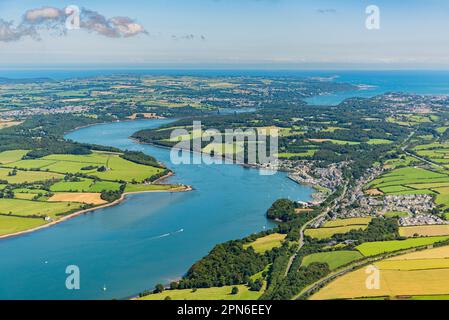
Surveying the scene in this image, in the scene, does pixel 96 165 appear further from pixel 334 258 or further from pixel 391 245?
pixel 391 245

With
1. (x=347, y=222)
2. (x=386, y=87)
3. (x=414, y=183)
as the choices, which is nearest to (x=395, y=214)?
(x=347, y=222)

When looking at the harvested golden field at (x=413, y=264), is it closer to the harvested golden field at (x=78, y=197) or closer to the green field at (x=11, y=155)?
the harvested golden field at (x=78, y=197)

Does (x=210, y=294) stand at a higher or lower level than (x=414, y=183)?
lower

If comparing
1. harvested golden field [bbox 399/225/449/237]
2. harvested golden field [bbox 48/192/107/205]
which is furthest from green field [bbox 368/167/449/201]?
harvested golden field [bbox 48/192/107/205]

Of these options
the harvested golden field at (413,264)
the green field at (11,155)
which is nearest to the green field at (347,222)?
the harvested golden field at (413,264)

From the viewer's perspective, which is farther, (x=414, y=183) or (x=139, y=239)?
(x=414, y=183)

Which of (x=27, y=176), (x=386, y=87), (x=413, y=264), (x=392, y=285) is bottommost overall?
(x=413, y=264)
